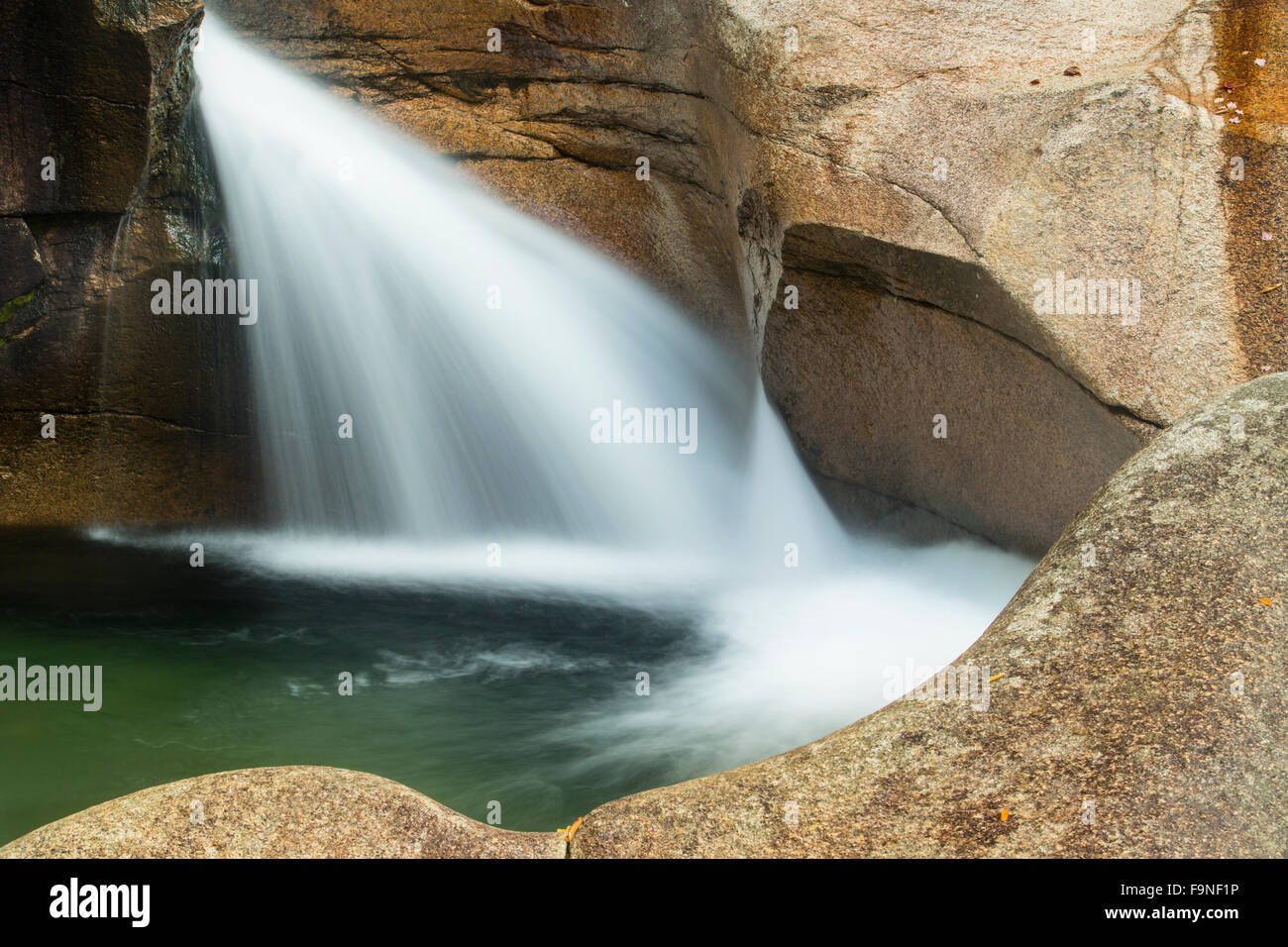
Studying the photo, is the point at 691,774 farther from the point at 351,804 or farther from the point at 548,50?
the point at 548,50

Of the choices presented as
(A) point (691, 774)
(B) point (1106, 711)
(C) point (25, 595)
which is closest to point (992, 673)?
(B) point (1106, 711)

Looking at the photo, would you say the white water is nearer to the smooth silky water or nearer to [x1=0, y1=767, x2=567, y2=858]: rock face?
the smooth silky water

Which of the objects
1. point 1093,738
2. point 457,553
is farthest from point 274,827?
point 457,553

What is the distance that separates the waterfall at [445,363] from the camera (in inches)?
320

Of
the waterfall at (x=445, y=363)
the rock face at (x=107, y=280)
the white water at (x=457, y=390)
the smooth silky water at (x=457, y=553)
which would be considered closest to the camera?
the smooth silky water at (x=457, y=553)

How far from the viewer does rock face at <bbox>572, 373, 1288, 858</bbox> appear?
2.57 m

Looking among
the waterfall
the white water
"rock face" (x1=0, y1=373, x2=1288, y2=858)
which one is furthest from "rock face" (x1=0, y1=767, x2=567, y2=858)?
the waterfall

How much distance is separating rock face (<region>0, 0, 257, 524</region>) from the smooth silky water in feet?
0.94

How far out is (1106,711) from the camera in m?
2.84

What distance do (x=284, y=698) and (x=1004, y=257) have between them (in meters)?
4.30

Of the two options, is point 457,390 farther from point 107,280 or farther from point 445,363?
point 107,280

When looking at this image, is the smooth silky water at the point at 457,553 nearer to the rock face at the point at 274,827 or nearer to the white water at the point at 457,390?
the white water at the point at 457,390

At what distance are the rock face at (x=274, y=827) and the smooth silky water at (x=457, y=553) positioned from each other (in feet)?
5.30

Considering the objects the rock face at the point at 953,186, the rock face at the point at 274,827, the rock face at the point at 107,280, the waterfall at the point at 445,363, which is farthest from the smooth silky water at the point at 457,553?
the rock face at the point at 274,827
